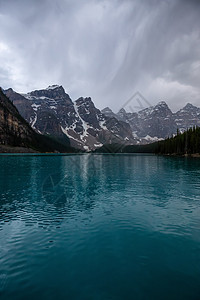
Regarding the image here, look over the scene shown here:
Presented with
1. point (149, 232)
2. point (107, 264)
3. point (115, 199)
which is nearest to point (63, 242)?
point (107, 264)

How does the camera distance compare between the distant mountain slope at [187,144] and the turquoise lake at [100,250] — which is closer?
the turquoise lake at [100,250]

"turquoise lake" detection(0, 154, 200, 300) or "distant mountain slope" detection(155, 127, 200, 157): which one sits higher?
"distant mountain slope" detection(155, 127, 200, 157)

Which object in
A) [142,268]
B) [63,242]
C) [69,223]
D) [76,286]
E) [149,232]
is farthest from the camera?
[69,223]

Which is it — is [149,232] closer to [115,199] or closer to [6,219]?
[115,199]

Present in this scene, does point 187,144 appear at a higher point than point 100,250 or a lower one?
higher

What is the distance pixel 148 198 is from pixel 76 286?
21.9m

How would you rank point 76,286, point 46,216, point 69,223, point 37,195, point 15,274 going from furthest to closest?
point 37,195, point 46,216, point 69,223, point 15,274, point 76,286

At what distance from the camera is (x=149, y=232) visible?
18047mm

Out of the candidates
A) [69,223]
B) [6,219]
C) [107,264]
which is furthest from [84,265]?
[6,219]

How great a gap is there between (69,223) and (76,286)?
9.41 metres

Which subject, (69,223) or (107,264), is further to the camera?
(69,223)

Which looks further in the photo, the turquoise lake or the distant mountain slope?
the distant mountain slope

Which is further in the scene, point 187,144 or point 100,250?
point 187,144

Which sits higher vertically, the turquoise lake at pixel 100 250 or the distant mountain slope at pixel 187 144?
the distant mountain slope at pixel 187 144
